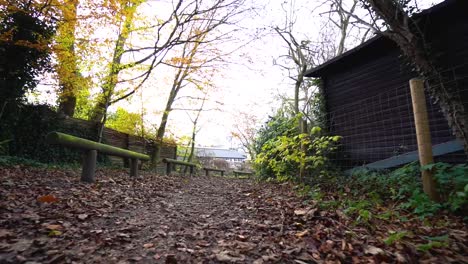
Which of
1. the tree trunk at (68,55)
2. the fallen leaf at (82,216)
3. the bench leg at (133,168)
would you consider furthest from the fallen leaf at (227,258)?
the tree trunk at (68,55)

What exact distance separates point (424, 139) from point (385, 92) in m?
3.03

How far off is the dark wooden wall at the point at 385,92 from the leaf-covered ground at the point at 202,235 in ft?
12.7

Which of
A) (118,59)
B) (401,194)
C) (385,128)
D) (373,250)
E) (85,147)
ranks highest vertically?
(118,59)

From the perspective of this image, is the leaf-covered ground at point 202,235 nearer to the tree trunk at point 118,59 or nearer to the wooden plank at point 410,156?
the wooden plank at point 410,156

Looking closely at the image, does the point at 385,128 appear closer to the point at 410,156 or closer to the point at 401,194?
the point at 410,156

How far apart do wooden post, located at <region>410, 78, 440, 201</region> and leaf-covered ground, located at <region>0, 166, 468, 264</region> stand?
0.50 metres

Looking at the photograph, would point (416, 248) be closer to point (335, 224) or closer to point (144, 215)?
Answer: point (335, 224)

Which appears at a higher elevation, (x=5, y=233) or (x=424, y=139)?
(x=424, y=139)

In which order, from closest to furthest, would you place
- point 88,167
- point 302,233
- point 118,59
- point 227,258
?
1. point 227,258
2. point 302,233
3. point 88,167
4. point 118,59

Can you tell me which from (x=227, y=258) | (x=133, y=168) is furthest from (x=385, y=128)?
(x=133, y=168)

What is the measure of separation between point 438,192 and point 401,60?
210 inches

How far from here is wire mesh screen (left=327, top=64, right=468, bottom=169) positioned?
6.34 meters

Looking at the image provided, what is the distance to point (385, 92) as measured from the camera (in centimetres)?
608

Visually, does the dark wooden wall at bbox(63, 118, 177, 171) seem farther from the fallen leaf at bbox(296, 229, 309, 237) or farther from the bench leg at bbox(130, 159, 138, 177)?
the fallen leaf at bbox(296, 229, 309, 237)
